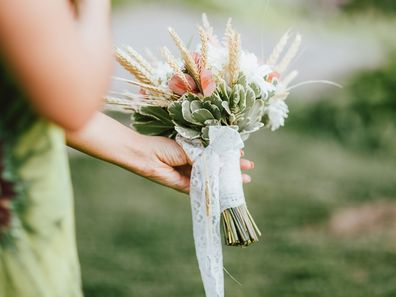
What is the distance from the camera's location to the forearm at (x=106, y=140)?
1.81m

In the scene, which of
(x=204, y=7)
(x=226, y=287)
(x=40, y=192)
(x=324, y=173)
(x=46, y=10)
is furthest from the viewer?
(x=204, y=7)

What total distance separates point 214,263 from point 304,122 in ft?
17.5

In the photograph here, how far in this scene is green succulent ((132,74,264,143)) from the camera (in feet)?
→ 6.88

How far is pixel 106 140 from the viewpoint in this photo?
1848mm

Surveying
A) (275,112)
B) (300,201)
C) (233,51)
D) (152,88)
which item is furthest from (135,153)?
(300,201)

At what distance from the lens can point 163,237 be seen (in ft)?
17.6

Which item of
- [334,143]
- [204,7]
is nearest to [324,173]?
[334,143]

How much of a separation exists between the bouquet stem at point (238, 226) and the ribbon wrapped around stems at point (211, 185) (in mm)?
99

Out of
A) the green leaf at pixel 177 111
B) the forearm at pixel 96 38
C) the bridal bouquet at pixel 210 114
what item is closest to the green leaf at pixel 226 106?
the bridal bouquet at pixel 210 114

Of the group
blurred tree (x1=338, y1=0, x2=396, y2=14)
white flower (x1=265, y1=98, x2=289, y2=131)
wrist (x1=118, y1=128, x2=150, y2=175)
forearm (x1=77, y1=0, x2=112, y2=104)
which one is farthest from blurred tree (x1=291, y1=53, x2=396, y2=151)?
forearm (x1=77, y1=0, x2=112, y2=104)

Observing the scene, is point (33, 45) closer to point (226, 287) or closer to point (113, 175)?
point (226, 287)

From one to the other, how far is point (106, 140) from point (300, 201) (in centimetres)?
414

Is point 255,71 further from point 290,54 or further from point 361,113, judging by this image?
point 361,113

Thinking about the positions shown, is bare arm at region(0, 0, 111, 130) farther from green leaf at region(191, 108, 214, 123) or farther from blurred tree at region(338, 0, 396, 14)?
blurred tree at region(338, 0, 396, 14)
